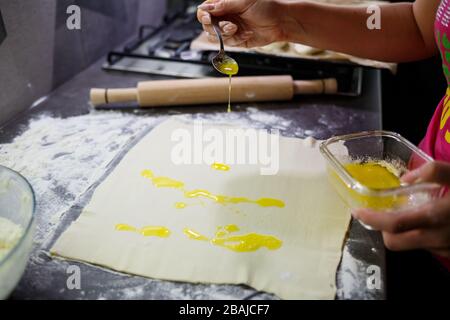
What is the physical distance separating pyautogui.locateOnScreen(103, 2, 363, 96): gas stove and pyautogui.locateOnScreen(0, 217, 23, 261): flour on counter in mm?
826

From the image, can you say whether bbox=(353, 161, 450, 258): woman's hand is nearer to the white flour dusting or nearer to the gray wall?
the white flour dusting

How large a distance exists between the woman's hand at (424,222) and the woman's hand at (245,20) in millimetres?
692

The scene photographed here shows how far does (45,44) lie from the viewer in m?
1.26

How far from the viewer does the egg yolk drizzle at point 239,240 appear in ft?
2.54

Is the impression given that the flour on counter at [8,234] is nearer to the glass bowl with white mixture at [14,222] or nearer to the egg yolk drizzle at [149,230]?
the glass bowl with white mixture at [14,222]

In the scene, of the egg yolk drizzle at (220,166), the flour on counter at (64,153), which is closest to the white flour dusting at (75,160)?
the flour on counter at (64,153)

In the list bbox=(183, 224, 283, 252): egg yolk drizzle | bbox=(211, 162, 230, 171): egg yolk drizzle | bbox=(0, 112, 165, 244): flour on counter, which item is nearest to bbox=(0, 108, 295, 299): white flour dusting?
bbox=(0, 112, 165, 244): flour on counter

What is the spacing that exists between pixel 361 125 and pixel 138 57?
0.85 meters

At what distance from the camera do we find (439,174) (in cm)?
63

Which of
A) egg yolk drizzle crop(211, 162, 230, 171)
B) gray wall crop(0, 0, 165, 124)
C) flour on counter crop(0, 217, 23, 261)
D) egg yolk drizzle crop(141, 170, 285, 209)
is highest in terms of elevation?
gray wall crop(0, 0, 165, 124)

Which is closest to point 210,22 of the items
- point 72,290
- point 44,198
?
point 44,198

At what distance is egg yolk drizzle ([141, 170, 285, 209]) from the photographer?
0.89 meters

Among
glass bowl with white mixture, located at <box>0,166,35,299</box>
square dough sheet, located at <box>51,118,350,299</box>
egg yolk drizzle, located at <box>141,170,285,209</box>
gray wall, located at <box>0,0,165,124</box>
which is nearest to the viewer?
glass bowl with white mixture, located at <box>0,166,35,299</box>

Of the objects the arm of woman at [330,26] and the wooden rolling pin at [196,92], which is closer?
the arm of woman at [330,26]
